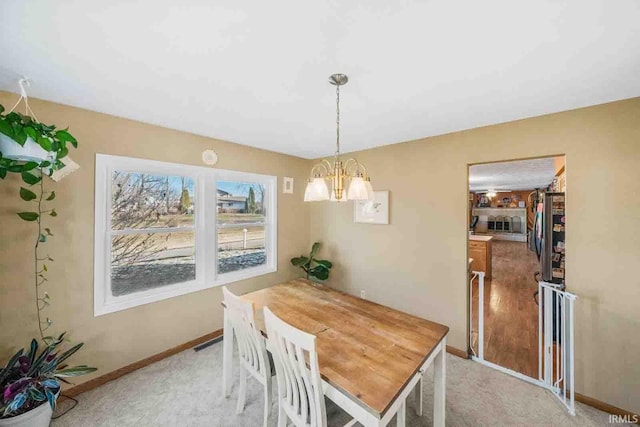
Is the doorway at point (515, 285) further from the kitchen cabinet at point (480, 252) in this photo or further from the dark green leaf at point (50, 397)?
the dark green leaf at point (50, 397)

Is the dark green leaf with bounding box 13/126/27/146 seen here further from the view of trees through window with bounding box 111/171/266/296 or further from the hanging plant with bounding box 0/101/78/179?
the view of trees through window with bounding box 111/171/266/296

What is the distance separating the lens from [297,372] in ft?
4.17

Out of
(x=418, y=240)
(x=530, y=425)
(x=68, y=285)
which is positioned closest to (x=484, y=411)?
(x=530, y=425)

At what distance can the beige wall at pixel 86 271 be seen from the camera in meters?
1.81

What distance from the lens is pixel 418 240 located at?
2.89m

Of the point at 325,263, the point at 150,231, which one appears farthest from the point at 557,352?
the point at 150,231

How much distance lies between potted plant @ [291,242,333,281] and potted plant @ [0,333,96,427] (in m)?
2.44

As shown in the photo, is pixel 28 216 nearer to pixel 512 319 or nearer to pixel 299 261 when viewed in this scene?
pixel 299 261

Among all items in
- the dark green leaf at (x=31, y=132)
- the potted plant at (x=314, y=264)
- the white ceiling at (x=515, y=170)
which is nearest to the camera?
the dark green leaf at (x=31, y=132)

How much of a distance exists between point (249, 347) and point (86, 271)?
1.66 m

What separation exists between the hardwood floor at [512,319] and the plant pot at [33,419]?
3642 mm

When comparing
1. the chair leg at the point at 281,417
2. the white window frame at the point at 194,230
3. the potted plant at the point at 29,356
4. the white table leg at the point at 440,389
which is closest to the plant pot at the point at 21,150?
the potted plant at the point at 29,356

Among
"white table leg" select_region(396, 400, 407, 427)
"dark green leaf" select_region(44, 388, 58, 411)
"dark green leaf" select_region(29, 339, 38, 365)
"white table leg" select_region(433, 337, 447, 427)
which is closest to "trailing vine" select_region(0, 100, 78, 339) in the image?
"dark green leaf" select_region(29, 339, 38, 365)

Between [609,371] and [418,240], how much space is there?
1.72 m
